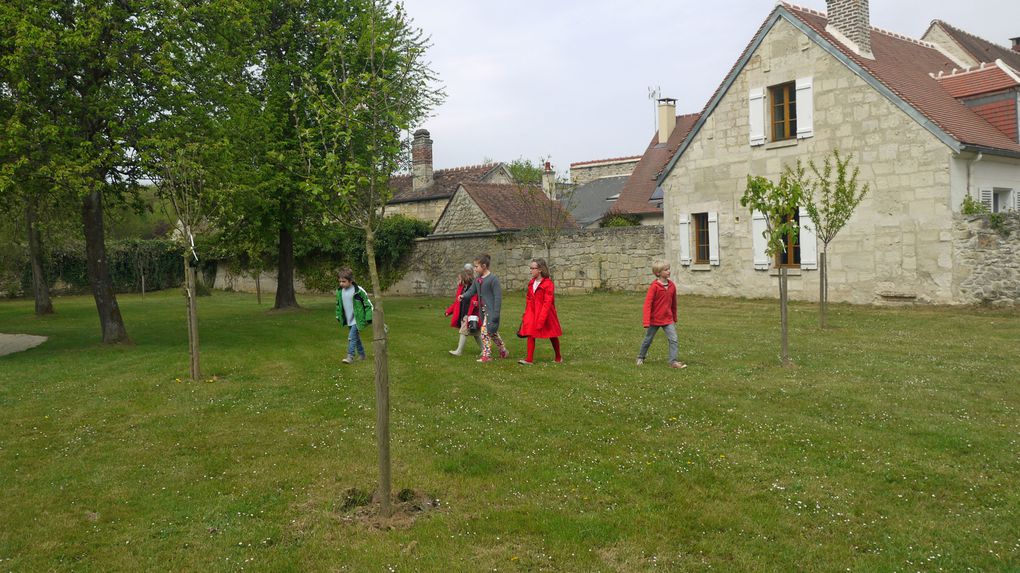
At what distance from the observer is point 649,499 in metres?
5.77

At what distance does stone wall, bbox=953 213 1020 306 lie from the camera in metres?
17.4

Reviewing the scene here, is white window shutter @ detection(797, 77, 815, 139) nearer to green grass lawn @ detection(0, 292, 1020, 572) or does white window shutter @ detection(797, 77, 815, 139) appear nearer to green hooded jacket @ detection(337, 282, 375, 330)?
green grass lawn @ detection(0, 292, 1020, 572)

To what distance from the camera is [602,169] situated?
50.8 m

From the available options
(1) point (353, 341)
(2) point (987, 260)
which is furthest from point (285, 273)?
(2) point (987, 260)

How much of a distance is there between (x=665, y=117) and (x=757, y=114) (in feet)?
59.4

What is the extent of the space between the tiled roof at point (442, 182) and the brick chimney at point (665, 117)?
10502 millimetres

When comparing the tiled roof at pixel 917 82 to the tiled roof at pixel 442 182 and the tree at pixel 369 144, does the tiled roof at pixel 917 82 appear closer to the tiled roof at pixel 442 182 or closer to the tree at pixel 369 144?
the tree at pixel 369 144

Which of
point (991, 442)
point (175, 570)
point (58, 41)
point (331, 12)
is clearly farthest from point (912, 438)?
point (331, 12)

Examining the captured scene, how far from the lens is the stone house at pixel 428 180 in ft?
143

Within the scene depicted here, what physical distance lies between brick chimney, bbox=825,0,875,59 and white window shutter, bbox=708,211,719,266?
580 centimetres

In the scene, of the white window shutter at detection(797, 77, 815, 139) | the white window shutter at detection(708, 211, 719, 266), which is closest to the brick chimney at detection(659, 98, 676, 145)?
the white window shutter at detection(708, 211, 719, 266)

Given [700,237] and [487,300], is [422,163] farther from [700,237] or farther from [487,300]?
[487,300]

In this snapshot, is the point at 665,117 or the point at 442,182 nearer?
the point at 665,117

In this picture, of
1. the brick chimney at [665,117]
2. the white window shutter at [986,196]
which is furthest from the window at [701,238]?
the brick chimney at [665,117]
